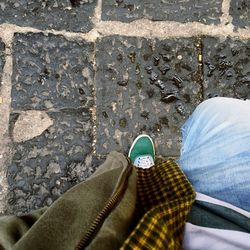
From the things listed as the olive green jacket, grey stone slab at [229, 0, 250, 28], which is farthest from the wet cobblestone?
the olive green jacket

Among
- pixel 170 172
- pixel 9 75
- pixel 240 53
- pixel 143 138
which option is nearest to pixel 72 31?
pixel 9 75

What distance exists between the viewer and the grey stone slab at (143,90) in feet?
6.30

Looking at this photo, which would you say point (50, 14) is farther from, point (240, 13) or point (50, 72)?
point (240, 13)

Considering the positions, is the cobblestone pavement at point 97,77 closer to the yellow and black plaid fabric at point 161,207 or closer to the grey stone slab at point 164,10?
the grey stone slab at point 164,10

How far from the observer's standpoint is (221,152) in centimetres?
135

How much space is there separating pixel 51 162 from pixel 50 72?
384mm

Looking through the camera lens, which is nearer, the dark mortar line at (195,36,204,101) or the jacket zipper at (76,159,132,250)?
the jacket zipper at (76,159,132,250)

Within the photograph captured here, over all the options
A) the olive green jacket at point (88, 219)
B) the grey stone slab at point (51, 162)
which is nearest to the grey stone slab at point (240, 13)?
the grey stone slab at point (51, 162)

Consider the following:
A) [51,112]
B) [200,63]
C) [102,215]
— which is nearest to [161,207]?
[102,215]

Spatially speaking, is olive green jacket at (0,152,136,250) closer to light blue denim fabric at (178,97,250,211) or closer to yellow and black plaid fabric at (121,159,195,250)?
yellow and black plaid fabric at (121,159,195,250)

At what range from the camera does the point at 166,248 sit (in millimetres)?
852

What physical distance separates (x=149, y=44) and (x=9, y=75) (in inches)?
24.3

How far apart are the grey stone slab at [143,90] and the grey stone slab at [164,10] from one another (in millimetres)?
108

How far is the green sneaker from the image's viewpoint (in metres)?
1.87
